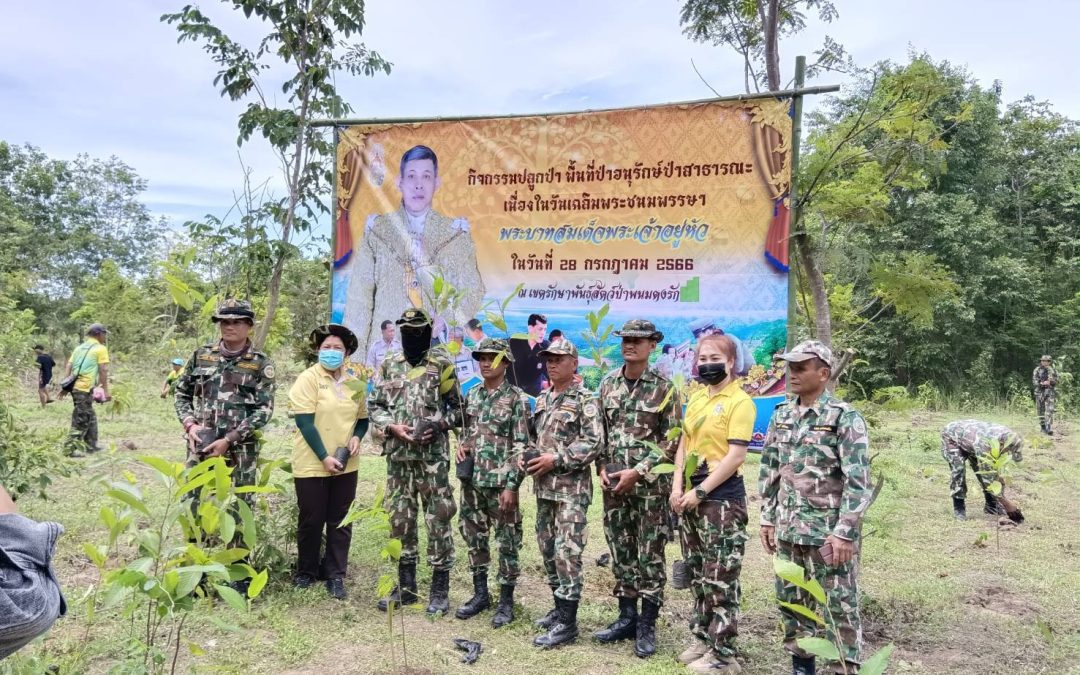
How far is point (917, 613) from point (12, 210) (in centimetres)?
2906

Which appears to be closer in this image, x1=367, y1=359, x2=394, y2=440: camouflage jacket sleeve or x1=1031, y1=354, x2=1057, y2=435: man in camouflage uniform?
x1=367, y1=359, x2=394, y2=440: camouflage jacket sleeve

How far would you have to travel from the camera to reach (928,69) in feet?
13.3

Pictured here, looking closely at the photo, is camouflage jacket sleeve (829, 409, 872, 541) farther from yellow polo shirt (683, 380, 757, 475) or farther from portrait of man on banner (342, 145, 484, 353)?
portrait of man on banner (342, 145, 484, 353)

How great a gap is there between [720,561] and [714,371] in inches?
34.6

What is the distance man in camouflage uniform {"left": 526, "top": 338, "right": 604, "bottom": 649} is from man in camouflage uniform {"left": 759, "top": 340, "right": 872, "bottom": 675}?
961 millimetres

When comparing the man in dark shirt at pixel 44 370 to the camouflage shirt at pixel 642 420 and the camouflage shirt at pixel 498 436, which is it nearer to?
the camouflage shirt at pixel 498 436

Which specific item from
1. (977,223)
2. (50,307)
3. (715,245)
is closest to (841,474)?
(715,245)

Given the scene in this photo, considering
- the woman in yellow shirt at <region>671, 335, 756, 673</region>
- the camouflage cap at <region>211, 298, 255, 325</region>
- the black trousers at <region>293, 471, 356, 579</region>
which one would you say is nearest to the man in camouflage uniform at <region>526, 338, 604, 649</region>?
the woman in yellow shirt at <region>671, 335, 756, 673</region>

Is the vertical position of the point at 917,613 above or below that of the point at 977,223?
below

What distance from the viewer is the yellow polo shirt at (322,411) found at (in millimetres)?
4094

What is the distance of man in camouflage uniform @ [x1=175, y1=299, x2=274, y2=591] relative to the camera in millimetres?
4016

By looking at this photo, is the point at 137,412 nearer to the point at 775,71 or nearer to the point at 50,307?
the point at 775,71

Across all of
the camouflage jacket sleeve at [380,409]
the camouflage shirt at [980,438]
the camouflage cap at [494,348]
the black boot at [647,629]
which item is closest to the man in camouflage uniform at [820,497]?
the black boot at [647,629]

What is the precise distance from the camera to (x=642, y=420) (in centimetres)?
360
